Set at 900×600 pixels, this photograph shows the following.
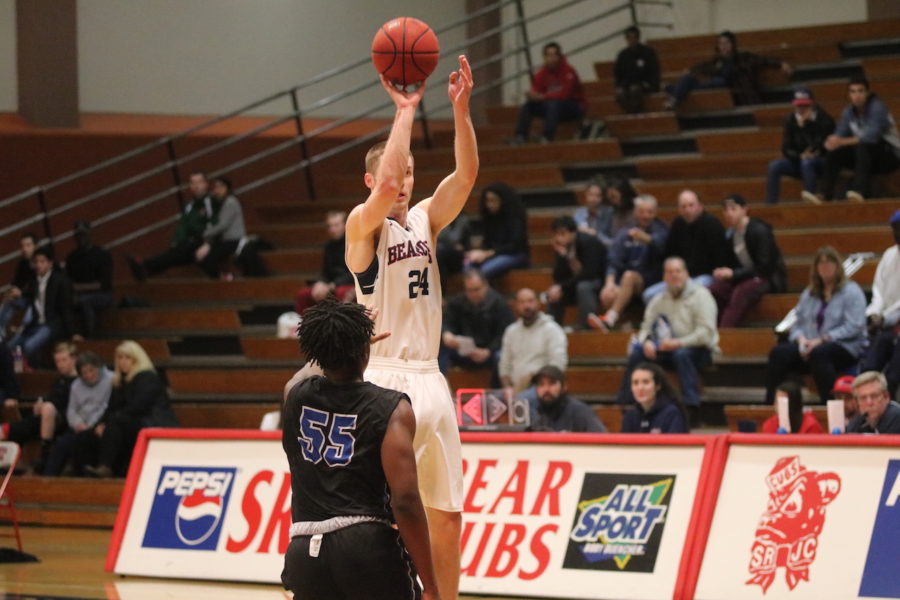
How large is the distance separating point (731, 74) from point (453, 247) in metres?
4.61

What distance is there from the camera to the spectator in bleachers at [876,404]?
804 cm

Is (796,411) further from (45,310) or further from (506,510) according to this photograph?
(45,310)

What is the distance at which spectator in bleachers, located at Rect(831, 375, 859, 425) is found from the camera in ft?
28.7

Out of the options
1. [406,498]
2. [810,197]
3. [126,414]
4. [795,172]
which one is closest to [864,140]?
[810,197]

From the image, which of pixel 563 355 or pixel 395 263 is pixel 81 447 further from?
pixel 395 263

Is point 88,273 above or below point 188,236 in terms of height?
below

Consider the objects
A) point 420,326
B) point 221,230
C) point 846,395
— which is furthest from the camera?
point 221,230

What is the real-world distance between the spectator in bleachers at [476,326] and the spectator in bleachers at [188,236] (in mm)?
3835

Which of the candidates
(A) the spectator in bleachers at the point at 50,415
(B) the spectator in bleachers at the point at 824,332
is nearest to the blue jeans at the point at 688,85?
(B) the spectator in bleachers at the point at 824,332

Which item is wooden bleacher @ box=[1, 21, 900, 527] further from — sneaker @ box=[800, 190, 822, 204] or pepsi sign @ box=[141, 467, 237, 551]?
pepsi sign @ box=[141, 467, 237, 551]

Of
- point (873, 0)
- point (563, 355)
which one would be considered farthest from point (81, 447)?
point (873, 0)

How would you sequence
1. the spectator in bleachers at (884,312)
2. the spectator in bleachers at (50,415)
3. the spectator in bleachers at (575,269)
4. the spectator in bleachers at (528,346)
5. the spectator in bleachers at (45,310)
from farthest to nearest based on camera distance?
the spectator in bleachers at (45,310) < the spectator in bleachers at (575,269) < the spectator in bleachers at (50,415) < the spectator in bleachers at (528,346) < the spectator in bleachers at (884,312)

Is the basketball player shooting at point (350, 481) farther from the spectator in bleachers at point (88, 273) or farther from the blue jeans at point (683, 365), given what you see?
the spectator in bleachers at point (88, 273)

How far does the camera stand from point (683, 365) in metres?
10.7
